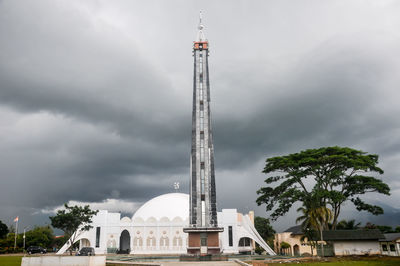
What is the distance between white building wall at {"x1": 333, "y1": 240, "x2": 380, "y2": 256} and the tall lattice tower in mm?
13420

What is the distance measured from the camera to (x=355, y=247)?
118 feet

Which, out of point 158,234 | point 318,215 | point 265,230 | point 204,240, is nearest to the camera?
point 204,240

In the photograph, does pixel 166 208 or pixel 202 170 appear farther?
pixel 166 208

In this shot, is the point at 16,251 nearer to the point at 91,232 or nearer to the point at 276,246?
the point at 91,232

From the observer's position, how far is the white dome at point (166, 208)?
Result: 203 ft

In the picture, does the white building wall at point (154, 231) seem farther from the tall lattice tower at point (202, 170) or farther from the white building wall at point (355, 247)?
the white building wall at point (355, 247)

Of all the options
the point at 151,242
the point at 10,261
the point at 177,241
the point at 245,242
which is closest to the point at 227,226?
the point at 245,242

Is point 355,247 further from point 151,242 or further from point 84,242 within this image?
point 84,242

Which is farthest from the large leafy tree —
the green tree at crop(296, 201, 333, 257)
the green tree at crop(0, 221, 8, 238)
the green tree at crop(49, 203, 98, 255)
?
the green tree at crop(0, 221, 8, 238)

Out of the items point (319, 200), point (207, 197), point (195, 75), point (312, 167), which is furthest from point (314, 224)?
A: point (195, 75)

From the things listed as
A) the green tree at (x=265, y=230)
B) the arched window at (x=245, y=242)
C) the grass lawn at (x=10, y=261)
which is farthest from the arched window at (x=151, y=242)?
the green tree at (x=265, y=230)

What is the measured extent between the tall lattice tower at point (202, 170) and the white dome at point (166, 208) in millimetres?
21965

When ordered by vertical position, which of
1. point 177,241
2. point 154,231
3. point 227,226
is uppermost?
point 227,226

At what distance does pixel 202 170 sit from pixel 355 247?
63.5 feet
